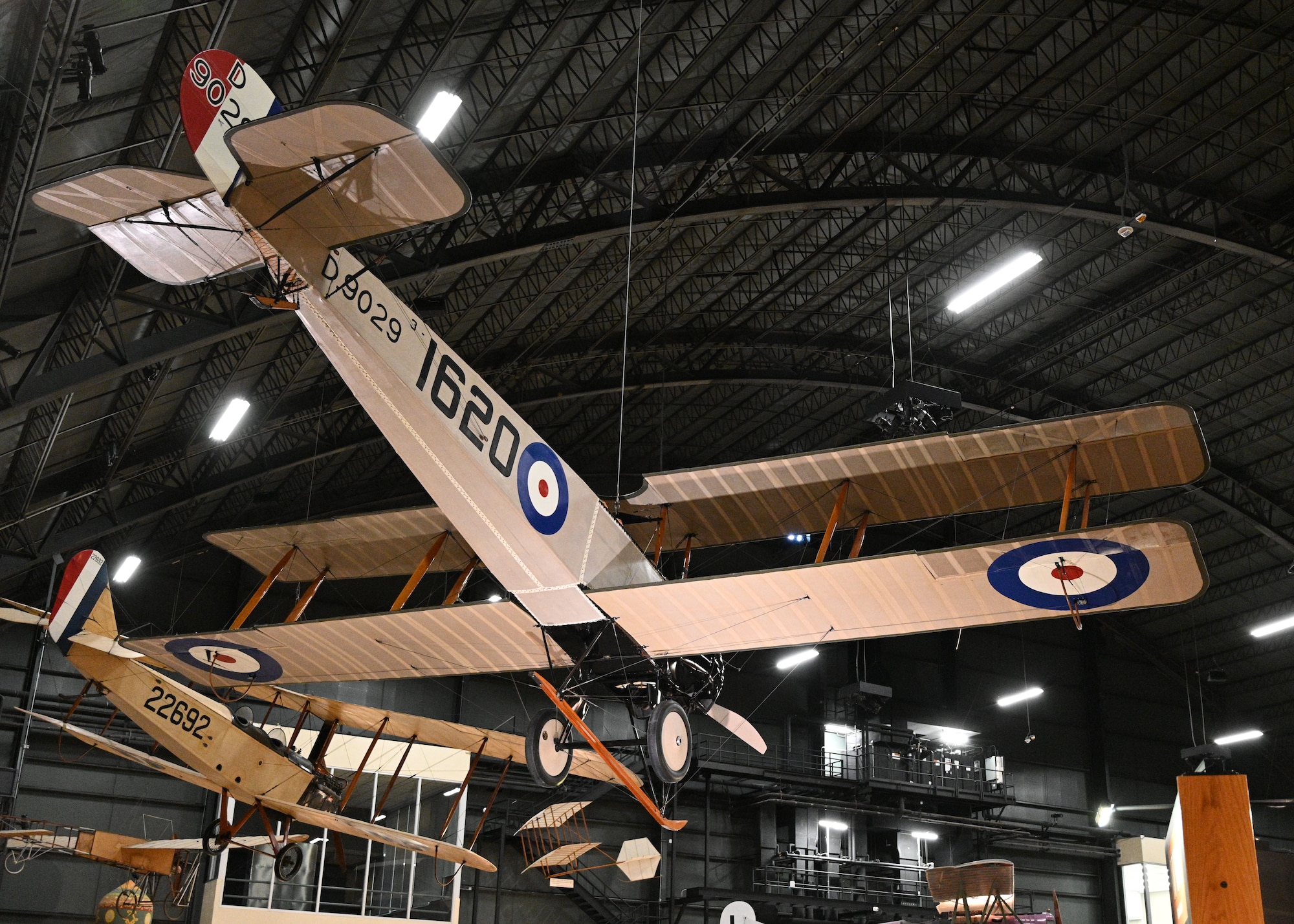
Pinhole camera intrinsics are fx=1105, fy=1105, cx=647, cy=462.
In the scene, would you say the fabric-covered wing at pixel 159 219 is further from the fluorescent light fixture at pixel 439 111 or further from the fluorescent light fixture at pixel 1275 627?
the fluorescent light fixture at pixel 1275 627

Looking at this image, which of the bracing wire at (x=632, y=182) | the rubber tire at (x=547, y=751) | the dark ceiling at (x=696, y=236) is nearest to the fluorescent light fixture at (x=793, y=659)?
the dark ceiling at (x=696, y=236)

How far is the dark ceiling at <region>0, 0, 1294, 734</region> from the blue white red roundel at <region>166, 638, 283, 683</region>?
12.1 feet

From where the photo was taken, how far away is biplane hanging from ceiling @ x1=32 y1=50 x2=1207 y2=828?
24.7ft

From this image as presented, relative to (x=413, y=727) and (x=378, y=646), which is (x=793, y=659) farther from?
(x=378, y=646)

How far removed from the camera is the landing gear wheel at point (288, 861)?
572 inches

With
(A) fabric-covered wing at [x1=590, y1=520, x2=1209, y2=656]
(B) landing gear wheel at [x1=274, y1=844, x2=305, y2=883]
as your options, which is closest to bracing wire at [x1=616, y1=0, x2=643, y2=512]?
(A) fabric-covered wing at [x1=590, y1=520, x2=1209, y2=656]

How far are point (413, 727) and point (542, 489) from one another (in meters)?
7.82

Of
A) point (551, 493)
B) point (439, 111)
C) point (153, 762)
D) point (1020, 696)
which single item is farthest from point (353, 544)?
point (1020, 696)

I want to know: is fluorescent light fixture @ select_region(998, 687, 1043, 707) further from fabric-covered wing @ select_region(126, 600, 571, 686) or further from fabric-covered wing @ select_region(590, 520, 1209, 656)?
fabric-covered wing @ select_region(126, 600, 571, 686)

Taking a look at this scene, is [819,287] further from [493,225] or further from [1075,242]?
[493,225]

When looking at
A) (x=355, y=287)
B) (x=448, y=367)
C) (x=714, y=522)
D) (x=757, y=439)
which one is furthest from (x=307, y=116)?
(x=757, y=439)

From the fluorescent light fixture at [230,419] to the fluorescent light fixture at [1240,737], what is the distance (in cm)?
3147

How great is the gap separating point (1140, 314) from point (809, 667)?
16.6 m

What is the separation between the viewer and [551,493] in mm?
9125
